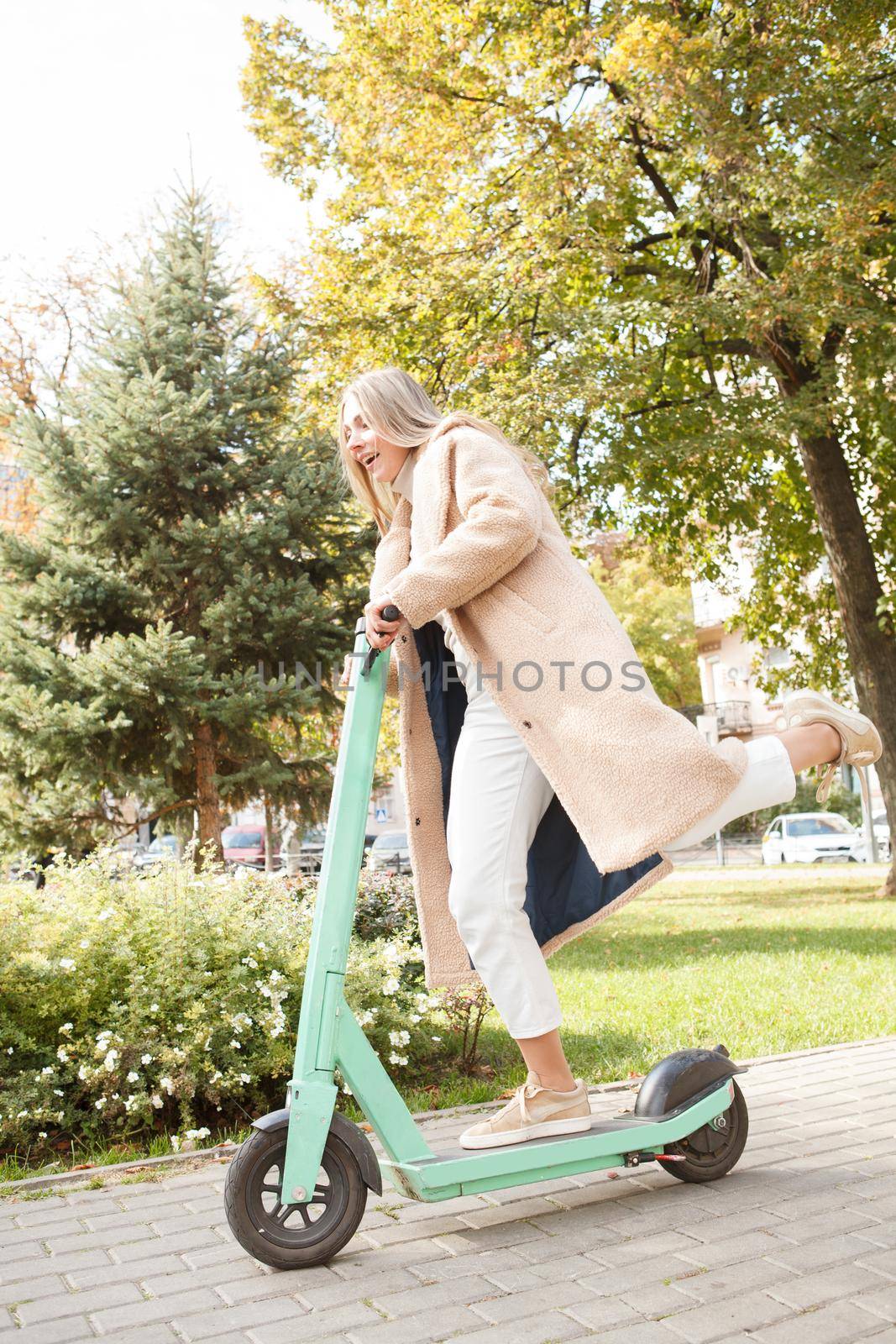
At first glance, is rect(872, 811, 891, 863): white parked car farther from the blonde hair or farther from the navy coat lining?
the blonde hair

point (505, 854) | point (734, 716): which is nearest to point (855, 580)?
point (505, 854)

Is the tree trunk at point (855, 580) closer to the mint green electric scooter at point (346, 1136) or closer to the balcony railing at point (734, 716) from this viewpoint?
the mint green electric scooter at point (346, 1136)

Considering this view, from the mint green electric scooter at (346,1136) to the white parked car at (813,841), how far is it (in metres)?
28.3

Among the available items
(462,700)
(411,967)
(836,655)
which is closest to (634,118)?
(836,655)

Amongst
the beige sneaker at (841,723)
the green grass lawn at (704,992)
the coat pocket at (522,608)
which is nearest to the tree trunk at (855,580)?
the green grass lawn at (704,992)

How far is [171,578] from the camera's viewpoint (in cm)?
1140

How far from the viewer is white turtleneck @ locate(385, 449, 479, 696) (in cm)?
332

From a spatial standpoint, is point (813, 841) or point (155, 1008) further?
point (813, 841)

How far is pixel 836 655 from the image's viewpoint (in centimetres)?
1727

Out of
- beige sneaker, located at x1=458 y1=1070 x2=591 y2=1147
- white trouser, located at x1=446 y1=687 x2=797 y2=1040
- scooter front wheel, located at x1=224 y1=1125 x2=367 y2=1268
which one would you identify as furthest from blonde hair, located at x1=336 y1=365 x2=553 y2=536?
scooter front wheel, located at x1=224 y1=1125 x2=367 y2=1268

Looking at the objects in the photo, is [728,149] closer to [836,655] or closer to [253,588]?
[253,588]

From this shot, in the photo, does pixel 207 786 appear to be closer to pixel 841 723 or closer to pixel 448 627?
pixel 448 627

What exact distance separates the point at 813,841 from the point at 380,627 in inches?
1176

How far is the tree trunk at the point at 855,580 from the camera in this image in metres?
13.5
